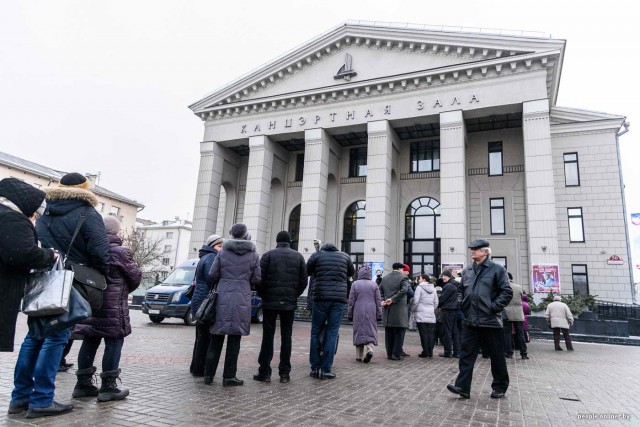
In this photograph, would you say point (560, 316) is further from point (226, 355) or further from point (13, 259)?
point (13, 259)

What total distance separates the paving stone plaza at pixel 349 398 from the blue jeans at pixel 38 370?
0.61ft

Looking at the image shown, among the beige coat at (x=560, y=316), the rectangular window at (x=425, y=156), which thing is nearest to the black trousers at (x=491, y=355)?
the beige coat at (x=560, y=316)

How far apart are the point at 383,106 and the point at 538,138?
8.61 meters

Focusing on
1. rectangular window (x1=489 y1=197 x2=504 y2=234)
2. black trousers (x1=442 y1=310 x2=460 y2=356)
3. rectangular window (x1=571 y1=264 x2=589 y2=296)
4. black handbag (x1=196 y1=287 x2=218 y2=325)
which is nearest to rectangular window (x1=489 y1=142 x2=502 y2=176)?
rectangular window (x1=489 y1=197 x2=504 y2=234)

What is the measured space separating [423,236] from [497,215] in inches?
179

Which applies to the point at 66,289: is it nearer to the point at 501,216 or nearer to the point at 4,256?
the point at 4,256

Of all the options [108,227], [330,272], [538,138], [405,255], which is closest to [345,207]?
[405,255]

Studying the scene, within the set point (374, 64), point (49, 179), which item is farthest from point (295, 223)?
point (49, 179)

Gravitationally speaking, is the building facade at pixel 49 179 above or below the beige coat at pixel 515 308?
above

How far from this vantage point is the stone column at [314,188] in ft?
83.6

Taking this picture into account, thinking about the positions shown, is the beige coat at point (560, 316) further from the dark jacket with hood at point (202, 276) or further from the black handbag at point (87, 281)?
the black handbag at point (87, 281)

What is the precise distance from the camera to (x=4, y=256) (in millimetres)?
3461

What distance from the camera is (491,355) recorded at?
5.48 metres

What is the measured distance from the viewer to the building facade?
4059 cm
